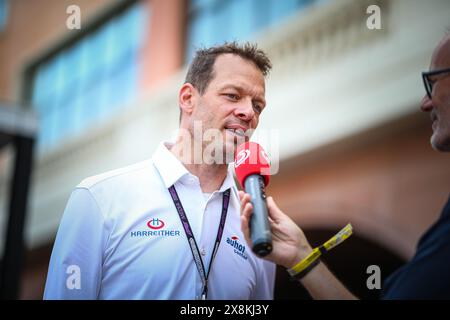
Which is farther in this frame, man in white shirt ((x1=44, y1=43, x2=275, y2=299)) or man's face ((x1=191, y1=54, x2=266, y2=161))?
man's face ((x1=191, y1=54, x2=266, y2=161))

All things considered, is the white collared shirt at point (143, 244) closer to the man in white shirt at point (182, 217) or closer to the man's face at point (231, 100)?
the man in white shirt at point (182, 217)

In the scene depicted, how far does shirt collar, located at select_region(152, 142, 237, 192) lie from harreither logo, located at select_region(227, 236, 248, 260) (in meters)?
0.18

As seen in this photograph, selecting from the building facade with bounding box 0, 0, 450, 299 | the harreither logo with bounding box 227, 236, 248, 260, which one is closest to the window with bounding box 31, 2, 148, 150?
the building facade with bounding box 0, 0, 450, 299

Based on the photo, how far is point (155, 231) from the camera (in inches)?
87.7

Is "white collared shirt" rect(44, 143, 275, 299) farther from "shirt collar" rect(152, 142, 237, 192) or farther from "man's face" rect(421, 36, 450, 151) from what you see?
"man's face" rect(421, 36, 450, 151)

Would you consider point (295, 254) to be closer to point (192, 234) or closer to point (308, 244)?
point (308, 244)

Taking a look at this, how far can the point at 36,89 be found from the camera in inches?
397

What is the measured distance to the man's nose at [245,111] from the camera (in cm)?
232

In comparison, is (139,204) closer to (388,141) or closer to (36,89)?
(388,141)

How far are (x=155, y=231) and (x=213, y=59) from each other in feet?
2.11

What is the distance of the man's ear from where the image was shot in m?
2.43

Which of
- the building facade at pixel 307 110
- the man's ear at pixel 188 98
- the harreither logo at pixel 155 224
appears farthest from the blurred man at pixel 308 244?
the building facade at pixel 307 110

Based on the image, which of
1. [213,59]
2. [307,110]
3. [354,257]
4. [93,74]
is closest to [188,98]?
[213,59]

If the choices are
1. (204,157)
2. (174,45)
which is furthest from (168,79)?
(204,157)
